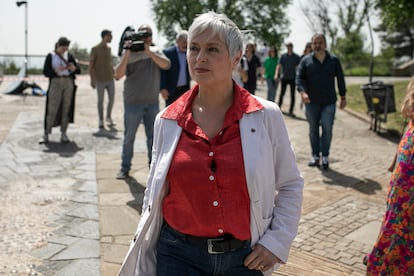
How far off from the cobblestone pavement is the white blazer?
192 cm

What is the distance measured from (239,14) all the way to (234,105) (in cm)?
5609

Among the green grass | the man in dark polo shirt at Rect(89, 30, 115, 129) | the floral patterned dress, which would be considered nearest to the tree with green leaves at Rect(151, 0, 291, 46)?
the green grass

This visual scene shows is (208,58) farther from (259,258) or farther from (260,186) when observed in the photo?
(259,258)

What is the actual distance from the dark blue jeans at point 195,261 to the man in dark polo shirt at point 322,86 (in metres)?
5.85

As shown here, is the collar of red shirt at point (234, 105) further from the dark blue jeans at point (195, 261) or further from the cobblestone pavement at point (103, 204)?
the cobblestone pavement at point (103, 204)

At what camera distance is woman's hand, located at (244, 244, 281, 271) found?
228 centimetres

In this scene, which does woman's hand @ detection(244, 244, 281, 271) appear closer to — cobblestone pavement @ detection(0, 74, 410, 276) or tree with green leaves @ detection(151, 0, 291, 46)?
cobblestone pavement @ detection(0, 74, 410, 276)

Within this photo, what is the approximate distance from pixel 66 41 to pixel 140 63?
3.12 meters

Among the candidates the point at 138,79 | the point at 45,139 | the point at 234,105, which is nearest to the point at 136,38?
the point at 138,79

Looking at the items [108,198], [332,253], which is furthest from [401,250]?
[108,198]

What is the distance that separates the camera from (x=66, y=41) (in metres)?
9.33

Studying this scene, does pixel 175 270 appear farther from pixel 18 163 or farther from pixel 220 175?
pixel 18 163

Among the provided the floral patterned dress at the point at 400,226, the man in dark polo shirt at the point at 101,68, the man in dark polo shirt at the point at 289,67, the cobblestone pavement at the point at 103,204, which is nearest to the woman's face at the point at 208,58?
the floral patterned dress at the point at 400,226

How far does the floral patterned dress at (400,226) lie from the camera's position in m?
3.31
